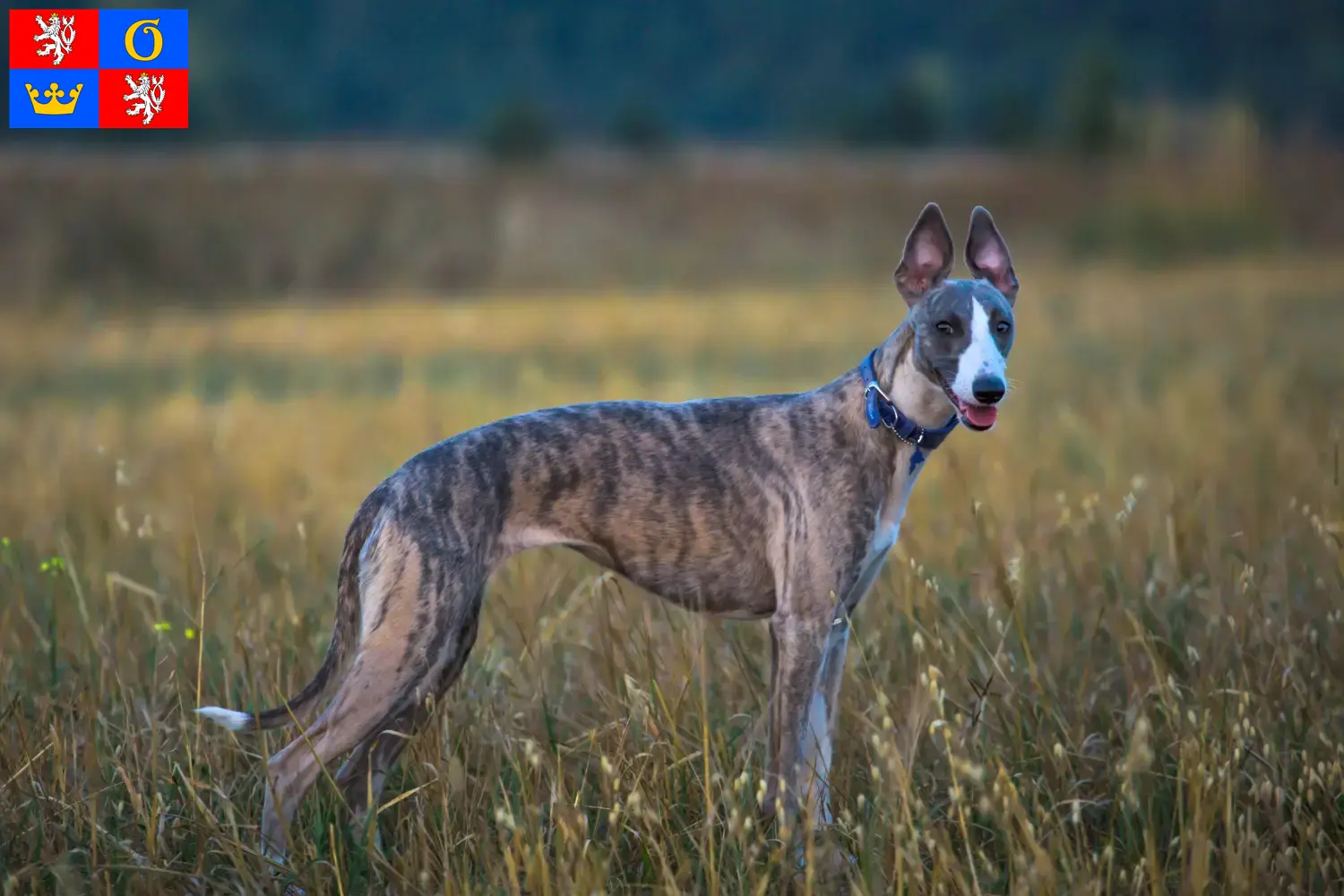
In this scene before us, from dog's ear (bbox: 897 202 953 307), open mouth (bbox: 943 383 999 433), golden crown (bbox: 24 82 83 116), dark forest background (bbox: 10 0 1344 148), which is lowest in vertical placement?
open mouth (bbox: 943 383 999 433)

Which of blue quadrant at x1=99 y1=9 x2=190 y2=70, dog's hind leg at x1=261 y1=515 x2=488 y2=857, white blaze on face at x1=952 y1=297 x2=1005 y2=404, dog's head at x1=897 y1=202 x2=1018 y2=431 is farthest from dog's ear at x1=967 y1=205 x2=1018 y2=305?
blue quadrant at x1=99 y1=9 x2=190 y2=70

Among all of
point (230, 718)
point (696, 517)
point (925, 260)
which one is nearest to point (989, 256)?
point (925, 260)

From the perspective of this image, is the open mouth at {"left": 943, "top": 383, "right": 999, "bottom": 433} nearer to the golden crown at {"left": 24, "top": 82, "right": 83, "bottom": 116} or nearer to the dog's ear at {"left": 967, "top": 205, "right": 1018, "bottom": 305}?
the dog's ear at {"left": 967, "top": 205, "right": 1018, "bottom": 305}

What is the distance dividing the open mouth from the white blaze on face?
0.02 meters

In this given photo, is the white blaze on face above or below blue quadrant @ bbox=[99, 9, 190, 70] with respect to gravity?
below

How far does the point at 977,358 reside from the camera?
4039 mm

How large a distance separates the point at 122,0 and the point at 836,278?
1373 centimetres

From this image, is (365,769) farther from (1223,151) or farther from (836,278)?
(1223,151)

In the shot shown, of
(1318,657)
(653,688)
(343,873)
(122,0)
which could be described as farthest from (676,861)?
(122,0)

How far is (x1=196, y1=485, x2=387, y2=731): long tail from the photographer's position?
13.5 ft

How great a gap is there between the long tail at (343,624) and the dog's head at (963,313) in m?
1.69

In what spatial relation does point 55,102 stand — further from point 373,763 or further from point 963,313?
point 963,313

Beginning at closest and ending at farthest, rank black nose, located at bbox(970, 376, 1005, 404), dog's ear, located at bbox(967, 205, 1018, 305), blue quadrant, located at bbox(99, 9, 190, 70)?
1. black nose, located at bbox(970, 376, 1005, 404)
2. dog's ear, located at bbox(967, 205, 1018, 305)
3. blue quadrant, located at bbox(99, 9, 190, 70)

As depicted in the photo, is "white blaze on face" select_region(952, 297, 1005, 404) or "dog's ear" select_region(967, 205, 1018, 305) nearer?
"white blaze on face" select_region(952, 297, 1005, 404)
